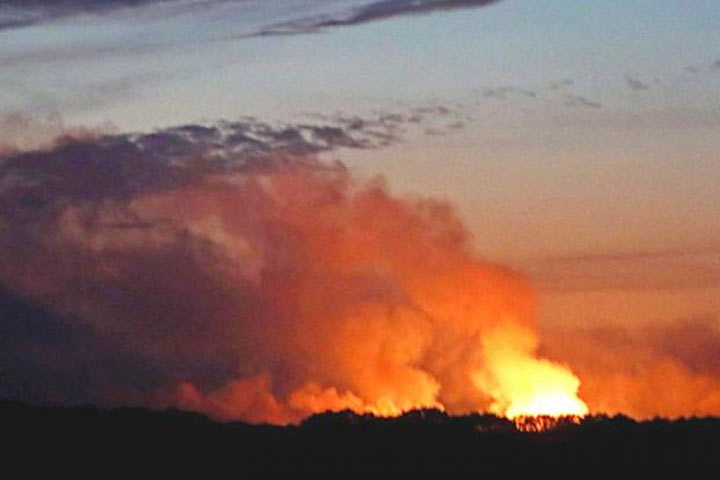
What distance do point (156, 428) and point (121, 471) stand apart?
1596 cm

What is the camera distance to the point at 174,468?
11694 centimetres

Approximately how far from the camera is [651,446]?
121 metres

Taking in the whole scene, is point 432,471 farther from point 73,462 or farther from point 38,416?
point 38,416

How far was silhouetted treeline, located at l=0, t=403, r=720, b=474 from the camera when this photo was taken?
117 metres

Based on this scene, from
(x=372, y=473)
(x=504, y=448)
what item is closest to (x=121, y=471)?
(x=372, y=473)

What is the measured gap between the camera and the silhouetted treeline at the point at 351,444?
117 metres

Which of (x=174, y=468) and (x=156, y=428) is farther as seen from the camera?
(x=156, y=428)

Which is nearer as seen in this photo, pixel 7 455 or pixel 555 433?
pixel 7 455

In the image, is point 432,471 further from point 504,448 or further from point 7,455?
point 7,455

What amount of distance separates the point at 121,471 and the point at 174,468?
2.70 m

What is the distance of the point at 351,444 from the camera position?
124 m

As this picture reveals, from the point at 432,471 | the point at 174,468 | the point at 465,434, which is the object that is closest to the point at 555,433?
the point at 465,434

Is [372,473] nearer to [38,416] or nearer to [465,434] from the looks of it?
[465,434]

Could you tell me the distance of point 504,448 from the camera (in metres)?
122
